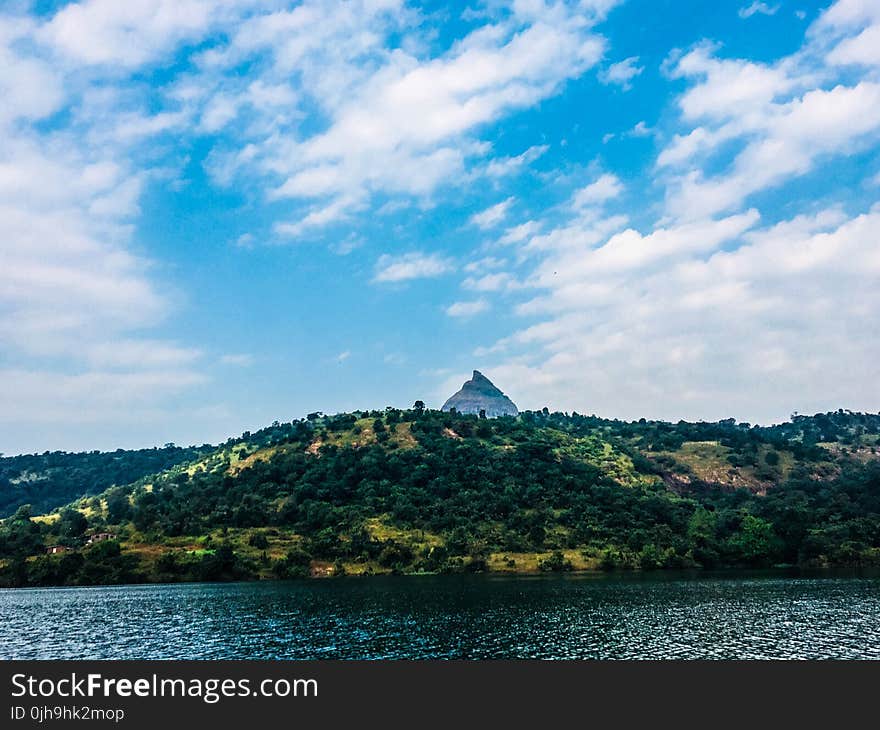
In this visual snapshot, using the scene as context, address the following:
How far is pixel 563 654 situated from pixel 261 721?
117 ft

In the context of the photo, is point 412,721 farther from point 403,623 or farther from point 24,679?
point 403,623

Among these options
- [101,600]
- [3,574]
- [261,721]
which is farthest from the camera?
[3,574]

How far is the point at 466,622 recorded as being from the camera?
94312 mm

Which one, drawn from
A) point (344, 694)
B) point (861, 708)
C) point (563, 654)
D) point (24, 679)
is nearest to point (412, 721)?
point (344, 694)

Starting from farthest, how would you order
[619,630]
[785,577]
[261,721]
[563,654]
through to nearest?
[785,577]
[619,630]
[563,654]
[261,721]

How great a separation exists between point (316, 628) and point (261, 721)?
44822 mm

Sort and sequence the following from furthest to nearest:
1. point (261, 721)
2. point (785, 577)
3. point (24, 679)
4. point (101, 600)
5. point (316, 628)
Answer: point (785, 577) < point (101, 600) < point (316, 628) < point (24, 679) < point (261, 721)

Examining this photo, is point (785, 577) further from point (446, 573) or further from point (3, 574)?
point (3, 574)

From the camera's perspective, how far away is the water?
73.8 metres

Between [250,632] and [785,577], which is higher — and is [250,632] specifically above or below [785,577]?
above

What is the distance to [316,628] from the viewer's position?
3612 inches

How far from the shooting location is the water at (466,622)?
73.8 metres

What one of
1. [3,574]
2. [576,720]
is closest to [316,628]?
[576,720]

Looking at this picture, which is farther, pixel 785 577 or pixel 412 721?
pixel 785 577
